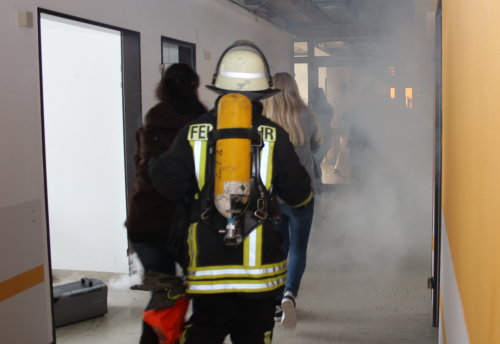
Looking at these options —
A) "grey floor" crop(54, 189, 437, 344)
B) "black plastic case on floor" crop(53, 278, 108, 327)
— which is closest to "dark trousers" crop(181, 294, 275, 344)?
"grey floor" crop(54, 189, 437, 344)

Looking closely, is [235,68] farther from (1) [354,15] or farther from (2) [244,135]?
(1) [354,15]

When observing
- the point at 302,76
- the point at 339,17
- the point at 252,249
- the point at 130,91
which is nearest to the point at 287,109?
the point at 252,249

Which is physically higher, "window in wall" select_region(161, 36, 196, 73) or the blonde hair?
"window in wall" select_region(161, 36, 196, 73)

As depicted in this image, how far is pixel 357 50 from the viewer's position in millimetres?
12359

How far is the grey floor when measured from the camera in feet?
11.7

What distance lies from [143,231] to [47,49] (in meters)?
2.80

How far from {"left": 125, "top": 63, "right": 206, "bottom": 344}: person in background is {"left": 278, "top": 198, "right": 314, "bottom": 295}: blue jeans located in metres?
1.03

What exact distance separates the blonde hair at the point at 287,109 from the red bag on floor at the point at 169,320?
1.36 metres

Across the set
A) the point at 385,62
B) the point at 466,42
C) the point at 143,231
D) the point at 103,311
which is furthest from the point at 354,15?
the point at 466,42

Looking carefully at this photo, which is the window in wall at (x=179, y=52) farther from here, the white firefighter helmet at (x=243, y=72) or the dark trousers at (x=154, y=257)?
the white firefighter helmet at (x=243, y=72)

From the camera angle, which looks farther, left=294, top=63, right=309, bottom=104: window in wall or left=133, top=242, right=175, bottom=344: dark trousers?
left=294, top=63, right=309, bottom=104: window in wall

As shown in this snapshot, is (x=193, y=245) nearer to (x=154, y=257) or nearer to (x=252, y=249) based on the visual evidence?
(x=252, y=249)

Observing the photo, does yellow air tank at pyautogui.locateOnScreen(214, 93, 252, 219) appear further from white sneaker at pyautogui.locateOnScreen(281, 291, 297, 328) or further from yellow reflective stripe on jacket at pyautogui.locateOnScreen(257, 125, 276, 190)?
white sneaker at pyautogui.locateOnScreen(281, 291, 297, 328)

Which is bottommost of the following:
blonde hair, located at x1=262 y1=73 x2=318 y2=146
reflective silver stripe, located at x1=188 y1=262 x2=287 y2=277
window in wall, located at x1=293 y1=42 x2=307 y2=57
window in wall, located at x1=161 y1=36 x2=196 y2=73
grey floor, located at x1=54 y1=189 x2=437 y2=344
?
grey floor, located at x1=54 y1=189 x2=437 y2=344
